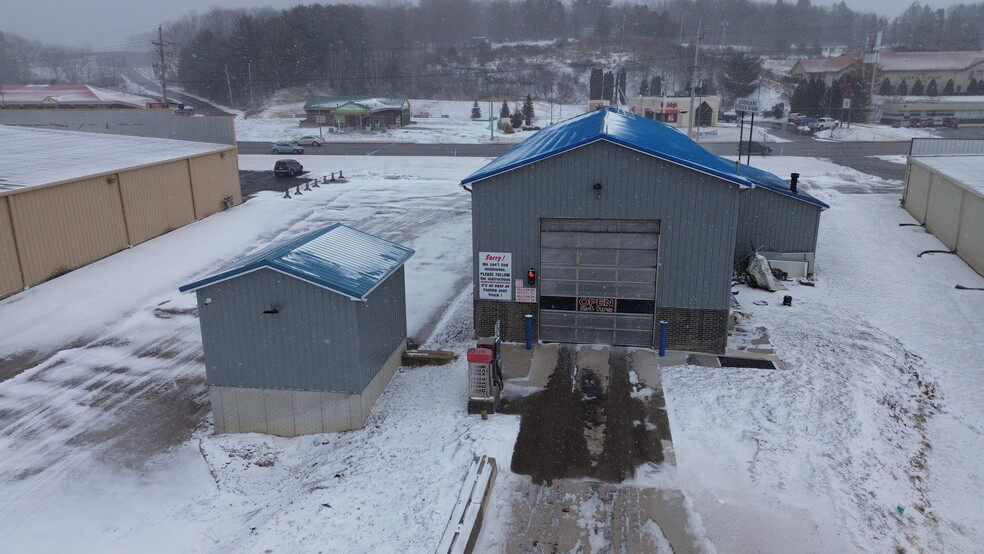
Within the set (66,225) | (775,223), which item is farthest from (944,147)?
(66,225)

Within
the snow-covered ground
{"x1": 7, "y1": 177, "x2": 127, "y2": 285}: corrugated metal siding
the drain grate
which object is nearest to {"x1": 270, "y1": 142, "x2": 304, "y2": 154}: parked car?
{"x1": 7, "y1": 177, "x2": 127, "y2": 285}: corrugated metal siding

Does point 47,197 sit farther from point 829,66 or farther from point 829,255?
point 829,66

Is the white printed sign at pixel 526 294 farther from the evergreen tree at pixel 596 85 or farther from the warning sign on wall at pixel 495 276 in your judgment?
the evergreen tree at pixel 596 85

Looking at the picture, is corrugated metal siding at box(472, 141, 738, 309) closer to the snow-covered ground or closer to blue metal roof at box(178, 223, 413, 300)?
the snow-covered ground

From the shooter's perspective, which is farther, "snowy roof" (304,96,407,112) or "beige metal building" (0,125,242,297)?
"snowy roof" (304,96,407,112)

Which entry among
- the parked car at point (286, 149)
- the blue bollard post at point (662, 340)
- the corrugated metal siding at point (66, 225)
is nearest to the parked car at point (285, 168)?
the parked car at point (286, 149)

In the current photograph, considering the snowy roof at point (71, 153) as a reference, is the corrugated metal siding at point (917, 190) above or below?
below
